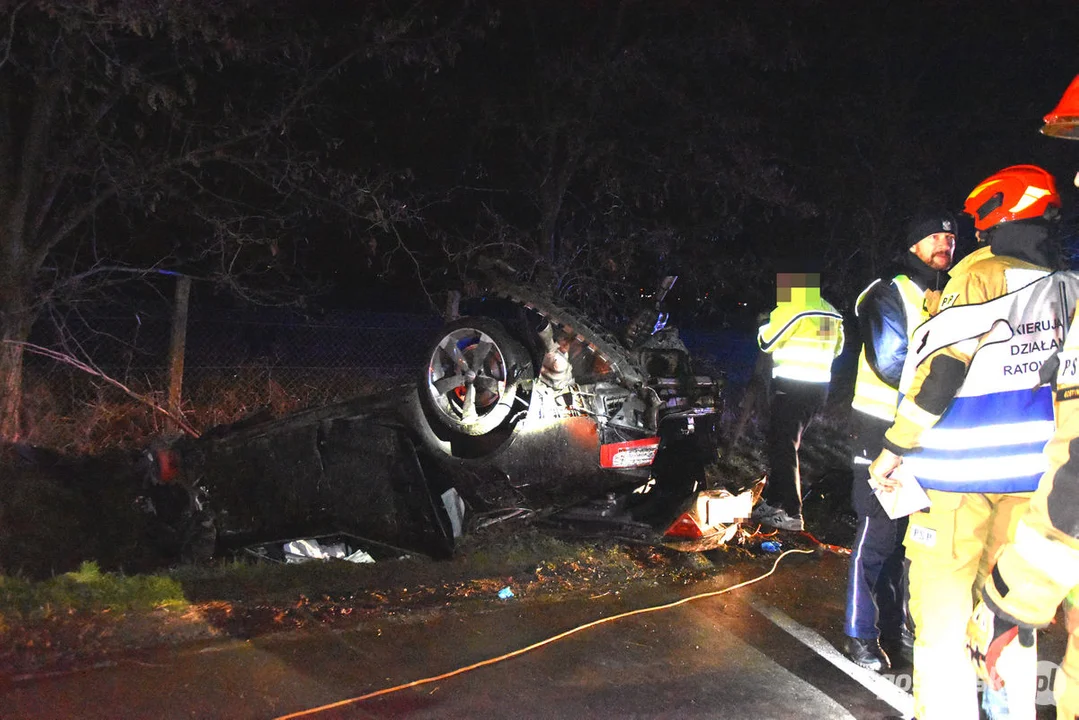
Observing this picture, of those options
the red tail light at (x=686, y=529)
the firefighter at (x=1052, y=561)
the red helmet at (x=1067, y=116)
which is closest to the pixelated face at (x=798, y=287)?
the red tail light at (x=686, y=529)

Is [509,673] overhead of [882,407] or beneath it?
beneath

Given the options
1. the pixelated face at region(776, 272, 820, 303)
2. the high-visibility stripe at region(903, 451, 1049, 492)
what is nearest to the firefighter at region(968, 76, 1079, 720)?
the high-visibility stripe at region(903, 451, 1049, 492)

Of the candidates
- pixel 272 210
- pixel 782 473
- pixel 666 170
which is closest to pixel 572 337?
pixel 782 473

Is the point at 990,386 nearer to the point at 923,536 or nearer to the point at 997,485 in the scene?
the point at 997,485

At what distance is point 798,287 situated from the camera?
5.59m

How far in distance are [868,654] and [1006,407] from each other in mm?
1595

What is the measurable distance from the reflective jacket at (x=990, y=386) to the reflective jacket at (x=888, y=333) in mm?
832

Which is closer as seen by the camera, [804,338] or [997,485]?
[997,485]

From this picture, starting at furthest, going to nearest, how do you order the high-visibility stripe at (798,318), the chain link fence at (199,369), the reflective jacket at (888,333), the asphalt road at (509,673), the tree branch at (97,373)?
1. the chain link fence at (199,369)
2. the tree branch at (97,373)
3. the high-visibility stripe at (798,318)
4. the reflective jacket at (888,333)
5. the asphalt road at (509,673)

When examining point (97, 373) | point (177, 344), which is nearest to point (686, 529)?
point (177, 344)

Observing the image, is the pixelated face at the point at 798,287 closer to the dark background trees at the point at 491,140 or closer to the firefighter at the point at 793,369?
the firefighter at the point at 793,369

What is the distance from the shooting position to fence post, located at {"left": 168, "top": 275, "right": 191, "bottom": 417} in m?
7.20

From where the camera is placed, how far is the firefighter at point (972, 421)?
278 cm

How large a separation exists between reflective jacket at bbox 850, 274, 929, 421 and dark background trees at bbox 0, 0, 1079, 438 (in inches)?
150
